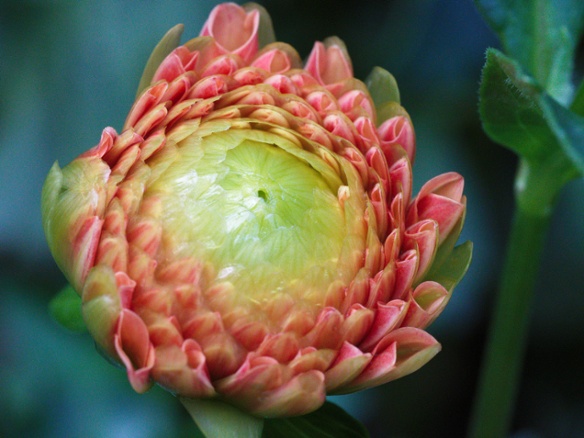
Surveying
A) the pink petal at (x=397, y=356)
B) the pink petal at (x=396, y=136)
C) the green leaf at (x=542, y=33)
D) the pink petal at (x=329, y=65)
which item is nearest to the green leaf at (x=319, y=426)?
the pink petal at (x=397, y=356)

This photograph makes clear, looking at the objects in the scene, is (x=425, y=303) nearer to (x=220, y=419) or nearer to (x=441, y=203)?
(x=441, y=203)

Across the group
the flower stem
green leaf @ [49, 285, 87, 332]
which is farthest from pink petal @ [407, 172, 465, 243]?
green leaf @ [49, 285, 87, 332]

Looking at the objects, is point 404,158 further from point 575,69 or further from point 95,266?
point 575,69

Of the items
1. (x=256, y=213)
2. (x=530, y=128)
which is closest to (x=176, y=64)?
(x=256, y=213)

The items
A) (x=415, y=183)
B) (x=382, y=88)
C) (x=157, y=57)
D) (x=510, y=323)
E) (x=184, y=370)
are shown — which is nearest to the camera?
(x=184, y=370)

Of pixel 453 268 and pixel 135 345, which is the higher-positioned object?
pixel 453 268

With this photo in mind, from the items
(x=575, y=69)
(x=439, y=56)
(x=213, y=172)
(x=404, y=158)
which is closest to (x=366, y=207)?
(x=404, y=158)
